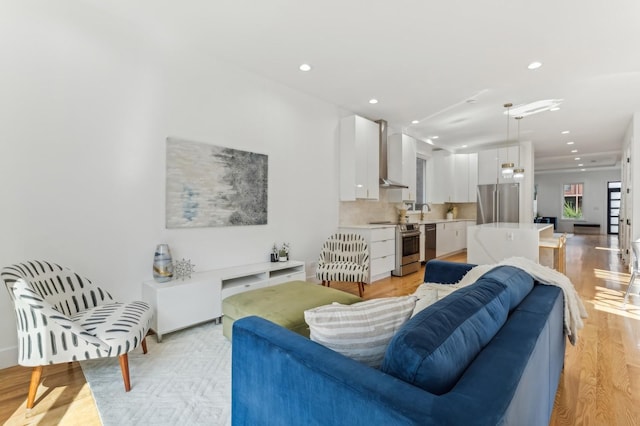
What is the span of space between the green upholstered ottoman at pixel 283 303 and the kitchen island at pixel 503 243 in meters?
3.13

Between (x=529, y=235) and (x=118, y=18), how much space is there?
17.6 ft

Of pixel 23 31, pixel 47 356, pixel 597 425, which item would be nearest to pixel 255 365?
pixel 47 356

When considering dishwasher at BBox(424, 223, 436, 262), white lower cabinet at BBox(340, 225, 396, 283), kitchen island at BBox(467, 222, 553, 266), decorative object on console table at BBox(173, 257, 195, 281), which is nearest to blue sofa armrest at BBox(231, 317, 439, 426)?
decorative object on console table at BBox(173, 257, 195, 281)

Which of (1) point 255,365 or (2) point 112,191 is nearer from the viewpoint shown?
(1) point 255,365

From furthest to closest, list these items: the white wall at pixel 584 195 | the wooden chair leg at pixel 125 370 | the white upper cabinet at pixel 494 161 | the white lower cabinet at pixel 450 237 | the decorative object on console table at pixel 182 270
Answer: the white wall at pixel 584 195 → the white upper cabinet at pixel 494 161 → the white lower cabinet at pixel 450 237 → the decorative object on console table at pixel 182 270 → the wooden chair leg at pixel 125 370

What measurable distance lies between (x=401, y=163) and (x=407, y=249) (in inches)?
65.4

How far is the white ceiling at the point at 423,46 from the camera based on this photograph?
Answer: 8.70 feet

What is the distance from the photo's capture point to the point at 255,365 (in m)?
1.22

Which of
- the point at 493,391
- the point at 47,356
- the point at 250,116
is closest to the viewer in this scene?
the point at 493,391

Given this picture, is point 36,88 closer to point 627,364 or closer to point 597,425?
point 597,425

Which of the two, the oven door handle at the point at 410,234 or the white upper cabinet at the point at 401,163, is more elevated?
the white upper cabinet at the point at 401,163

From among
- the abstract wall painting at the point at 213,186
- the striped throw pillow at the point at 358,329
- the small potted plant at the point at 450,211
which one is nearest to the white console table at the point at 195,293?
the abstract wall painting at the point at 213,186

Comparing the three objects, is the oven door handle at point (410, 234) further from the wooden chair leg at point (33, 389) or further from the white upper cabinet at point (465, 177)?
the wooden chair leg at point (33, 389)

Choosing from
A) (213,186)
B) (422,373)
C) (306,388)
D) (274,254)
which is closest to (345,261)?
(274,254)
